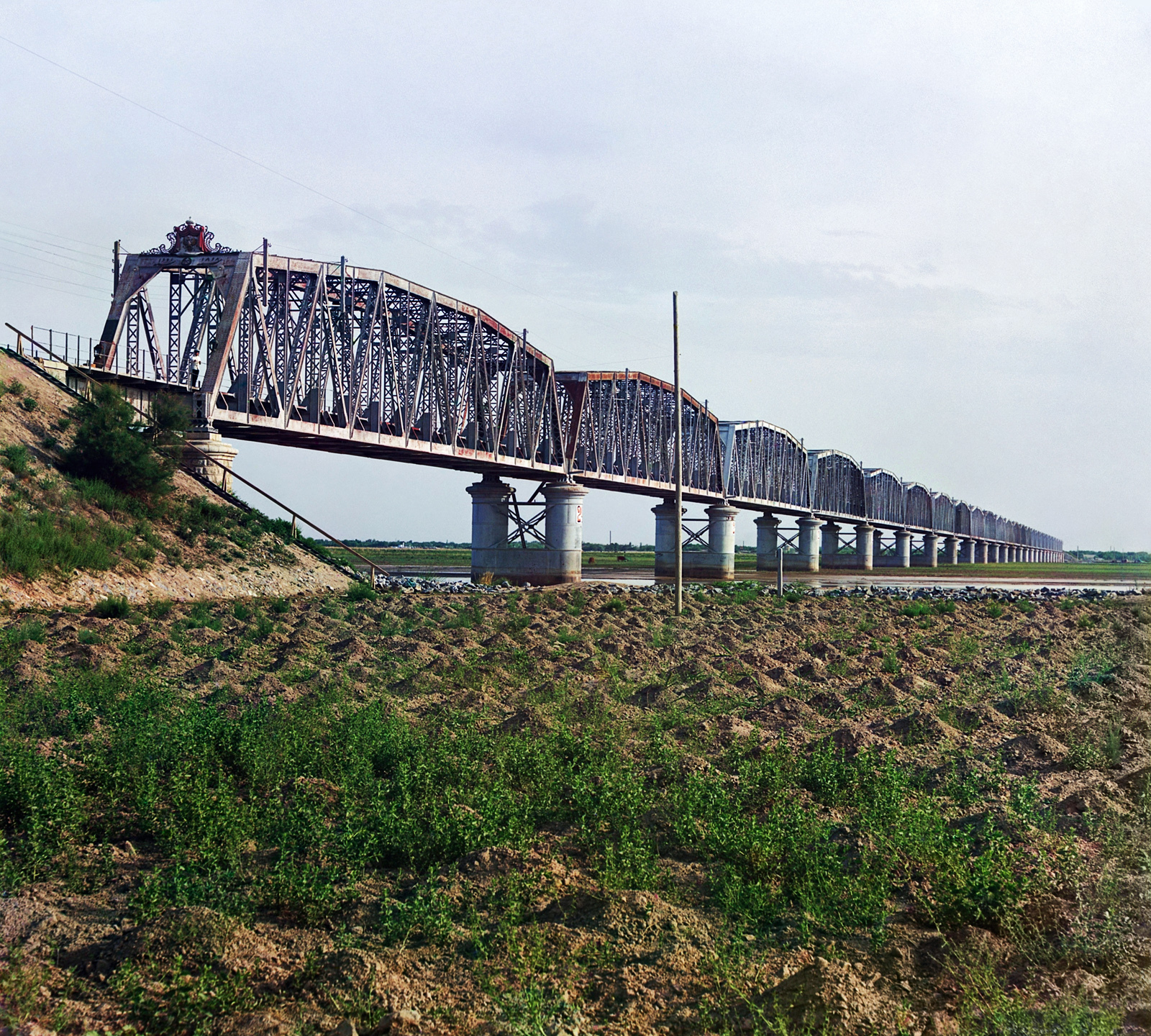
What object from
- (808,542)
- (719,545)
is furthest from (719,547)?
(808,542)

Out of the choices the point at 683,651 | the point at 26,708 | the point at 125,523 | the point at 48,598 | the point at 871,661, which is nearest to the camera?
the point at 26,708

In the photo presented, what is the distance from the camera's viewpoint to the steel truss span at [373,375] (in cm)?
3972

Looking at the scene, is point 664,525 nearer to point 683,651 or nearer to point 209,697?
point 683,651

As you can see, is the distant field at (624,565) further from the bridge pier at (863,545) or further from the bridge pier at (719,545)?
the bridge pier at (719,545)

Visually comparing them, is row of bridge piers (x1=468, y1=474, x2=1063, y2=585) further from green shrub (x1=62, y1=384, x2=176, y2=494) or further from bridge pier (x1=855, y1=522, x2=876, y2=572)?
green shrub (x1=62, y1=384, x2=176, y2=494)

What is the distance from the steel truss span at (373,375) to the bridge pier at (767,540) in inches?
1291

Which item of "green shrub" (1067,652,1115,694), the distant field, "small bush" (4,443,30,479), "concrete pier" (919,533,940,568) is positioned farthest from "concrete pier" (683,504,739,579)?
"concrete pier" (919,533,940,568)

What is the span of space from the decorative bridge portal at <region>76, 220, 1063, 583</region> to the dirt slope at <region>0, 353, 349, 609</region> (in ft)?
11.4

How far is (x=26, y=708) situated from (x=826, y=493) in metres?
128

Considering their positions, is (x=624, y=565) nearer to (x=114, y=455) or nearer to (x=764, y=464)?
(x=764, y=464)

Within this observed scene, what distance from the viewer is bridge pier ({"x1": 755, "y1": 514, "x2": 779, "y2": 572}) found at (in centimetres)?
11140

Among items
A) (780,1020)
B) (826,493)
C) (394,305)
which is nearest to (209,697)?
(780,1020)

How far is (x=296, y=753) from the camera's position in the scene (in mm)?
9992

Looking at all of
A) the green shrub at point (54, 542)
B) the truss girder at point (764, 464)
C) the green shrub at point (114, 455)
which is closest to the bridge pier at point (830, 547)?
the truss girder at point (764, 464)
